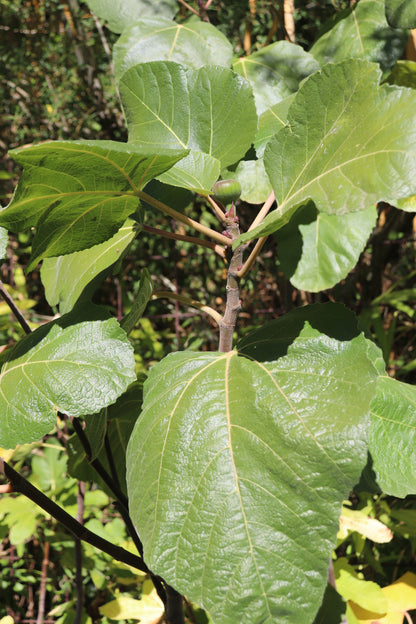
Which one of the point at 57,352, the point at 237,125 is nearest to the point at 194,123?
the point at 237,125

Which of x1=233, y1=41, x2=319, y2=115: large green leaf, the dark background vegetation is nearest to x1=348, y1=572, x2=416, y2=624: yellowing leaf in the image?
the dark background vegetation

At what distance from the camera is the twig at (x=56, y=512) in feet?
2.48

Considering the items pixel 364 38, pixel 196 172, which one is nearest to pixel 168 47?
pixel 364 38

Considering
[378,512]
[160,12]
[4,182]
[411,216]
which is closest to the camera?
[160,12]

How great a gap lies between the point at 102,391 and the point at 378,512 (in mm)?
1323

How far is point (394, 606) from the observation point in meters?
1.32

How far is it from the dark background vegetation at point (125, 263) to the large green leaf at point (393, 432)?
3.59ft

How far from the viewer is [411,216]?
83.0 inches

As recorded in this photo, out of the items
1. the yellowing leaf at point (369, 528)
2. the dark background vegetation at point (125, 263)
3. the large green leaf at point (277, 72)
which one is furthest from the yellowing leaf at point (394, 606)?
the large green leaf at point (277, 72)

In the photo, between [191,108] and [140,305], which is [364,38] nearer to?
[191,108]

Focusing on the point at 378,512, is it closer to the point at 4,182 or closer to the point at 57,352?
the point at 57,352

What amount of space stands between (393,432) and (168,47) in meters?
1.01

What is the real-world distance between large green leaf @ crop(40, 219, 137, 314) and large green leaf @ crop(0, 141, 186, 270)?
107 mm

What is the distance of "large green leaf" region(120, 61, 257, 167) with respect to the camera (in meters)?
0.88
